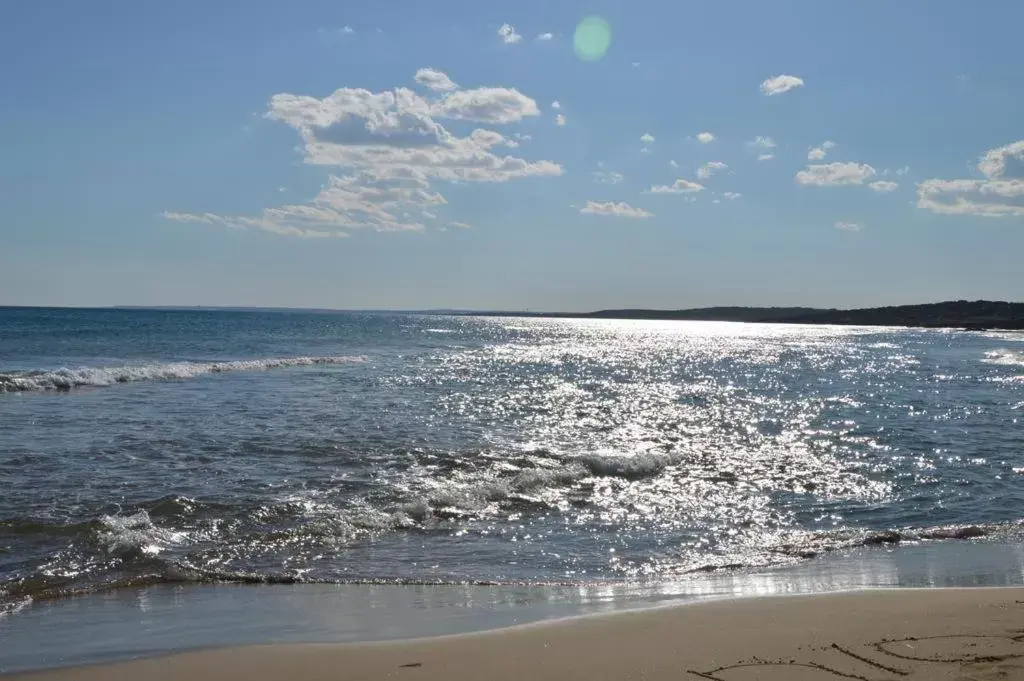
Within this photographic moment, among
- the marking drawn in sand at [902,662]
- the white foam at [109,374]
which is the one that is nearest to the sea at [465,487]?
the white foam at [109,374]

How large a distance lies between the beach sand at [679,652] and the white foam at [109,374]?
2741 centimetres

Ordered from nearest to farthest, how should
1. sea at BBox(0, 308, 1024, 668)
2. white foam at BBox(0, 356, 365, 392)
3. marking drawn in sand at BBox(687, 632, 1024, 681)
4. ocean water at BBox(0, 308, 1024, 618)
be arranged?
1. marking drawn in sand at BBox(687, 632, 1024, 681)
2. sea at BBox(0, 308, 1024, 668)
3. ocean water at BBox(0, 308, 1024, 618)
4. white foam at BBox(0, 356, 365, 392)

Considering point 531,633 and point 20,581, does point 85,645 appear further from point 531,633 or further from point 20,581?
point 531,633

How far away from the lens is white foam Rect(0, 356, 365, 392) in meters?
29.7

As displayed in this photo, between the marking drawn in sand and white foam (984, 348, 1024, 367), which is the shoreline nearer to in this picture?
the marking drawn in sand

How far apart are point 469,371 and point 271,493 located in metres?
32.6

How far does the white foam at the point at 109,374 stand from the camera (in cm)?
2967

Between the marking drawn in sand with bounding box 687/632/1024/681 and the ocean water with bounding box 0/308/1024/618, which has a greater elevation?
the marking drawn in sand with bounding box 687/632/1024/681

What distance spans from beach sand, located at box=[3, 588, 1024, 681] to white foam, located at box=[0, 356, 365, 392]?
27415 millimetres

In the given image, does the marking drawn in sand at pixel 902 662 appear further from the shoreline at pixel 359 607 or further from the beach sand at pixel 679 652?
the shoreline at pixel 359 607

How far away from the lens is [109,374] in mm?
34188

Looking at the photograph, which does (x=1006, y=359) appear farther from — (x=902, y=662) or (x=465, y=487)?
(x=902, y=662)

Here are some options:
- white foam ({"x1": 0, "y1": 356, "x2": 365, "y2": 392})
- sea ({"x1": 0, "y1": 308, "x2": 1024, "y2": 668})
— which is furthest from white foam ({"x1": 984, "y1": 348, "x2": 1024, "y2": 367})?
white foam ({"x1": 0, "y1": 356, "x2": 365, "y2": 392})

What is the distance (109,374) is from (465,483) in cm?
2606
